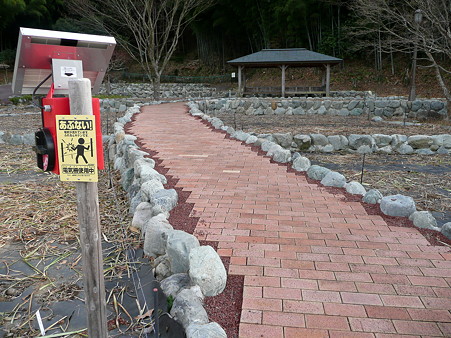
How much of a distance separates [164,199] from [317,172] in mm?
2132

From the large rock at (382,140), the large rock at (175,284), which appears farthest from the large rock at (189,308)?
the large rock at (382,140)

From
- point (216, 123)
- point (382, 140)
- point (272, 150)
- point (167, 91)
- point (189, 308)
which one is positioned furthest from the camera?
point (167, 91)

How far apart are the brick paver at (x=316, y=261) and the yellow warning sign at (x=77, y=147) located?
1250 mm

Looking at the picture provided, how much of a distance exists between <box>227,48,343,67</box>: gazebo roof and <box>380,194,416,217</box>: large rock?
16.8 meters

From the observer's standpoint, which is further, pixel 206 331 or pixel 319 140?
pixel 319 140

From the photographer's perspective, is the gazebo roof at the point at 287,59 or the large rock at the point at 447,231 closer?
the large rock at the point at 447,231

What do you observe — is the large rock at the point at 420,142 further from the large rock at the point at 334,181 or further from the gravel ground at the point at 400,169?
the large rock at the point at 334,181

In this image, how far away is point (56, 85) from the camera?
229 cm

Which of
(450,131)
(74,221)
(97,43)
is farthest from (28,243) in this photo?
(450,131)

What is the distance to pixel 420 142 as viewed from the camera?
7758 mm

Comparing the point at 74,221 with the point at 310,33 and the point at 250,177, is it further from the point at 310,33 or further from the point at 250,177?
the point at 310,33

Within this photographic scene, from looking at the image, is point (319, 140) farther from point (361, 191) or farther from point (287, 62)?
point (287, 62)

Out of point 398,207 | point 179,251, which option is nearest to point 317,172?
point 398,207

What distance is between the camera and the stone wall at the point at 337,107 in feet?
47.2
